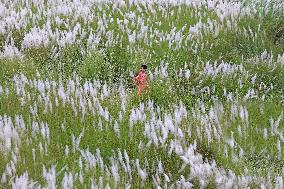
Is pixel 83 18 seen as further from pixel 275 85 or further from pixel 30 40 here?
pixel 275 85

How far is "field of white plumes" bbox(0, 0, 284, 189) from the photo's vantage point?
11.8 ft

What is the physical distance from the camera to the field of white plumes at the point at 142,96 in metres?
3.61

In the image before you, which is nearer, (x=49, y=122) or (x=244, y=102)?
(x=49, y=122)

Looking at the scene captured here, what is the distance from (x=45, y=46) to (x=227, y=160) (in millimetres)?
3559

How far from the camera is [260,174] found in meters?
3.59

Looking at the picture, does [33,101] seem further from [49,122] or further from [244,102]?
[244,102]

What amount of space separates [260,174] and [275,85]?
2256mm

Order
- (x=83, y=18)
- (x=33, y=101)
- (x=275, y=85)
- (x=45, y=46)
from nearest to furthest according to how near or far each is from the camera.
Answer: (x=33, y=101) < (x=275, y=85) < (x=45, y=46) < (x=83, y=18)

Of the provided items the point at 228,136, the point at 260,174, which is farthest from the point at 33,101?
the point at 260,174

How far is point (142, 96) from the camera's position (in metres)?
5.23

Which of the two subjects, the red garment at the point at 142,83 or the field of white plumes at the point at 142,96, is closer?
the field of white plumes at the point at 142,96

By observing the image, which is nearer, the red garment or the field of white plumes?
the field of white plumes

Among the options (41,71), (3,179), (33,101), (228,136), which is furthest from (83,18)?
(3,179)

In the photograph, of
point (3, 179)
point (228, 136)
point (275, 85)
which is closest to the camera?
point (3, 179)
